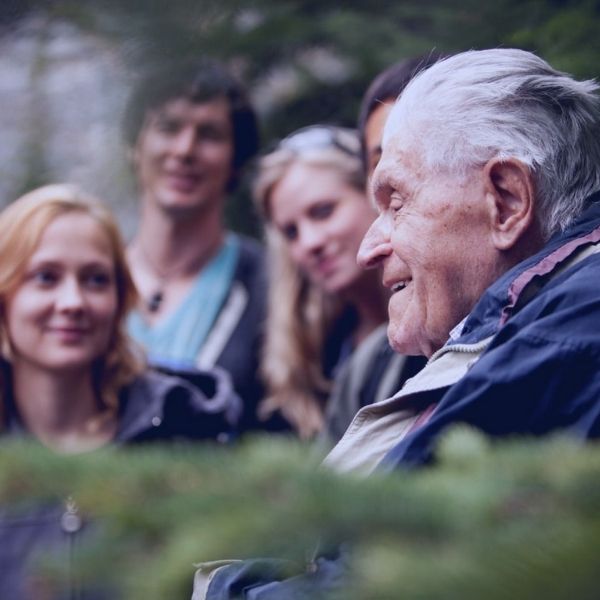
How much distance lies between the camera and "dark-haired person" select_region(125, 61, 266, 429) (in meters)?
4.71

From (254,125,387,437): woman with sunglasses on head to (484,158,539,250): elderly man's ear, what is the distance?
168cm

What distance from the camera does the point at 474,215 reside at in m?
2.76

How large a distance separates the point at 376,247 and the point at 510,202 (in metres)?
0.39

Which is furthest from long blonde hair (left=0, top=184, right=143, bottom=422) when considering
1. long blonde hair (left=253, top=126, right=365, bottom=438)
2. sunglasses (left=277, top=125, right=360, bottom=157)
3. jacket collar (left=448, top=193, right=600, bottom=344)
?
jacket collar (left=448, top=193, right=600, bottom=344)

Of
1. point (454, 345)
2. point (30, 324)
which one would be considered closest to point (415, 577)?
point (454, 345)

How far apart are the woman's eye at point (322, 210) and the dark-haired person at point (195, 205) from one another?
18.0 inches

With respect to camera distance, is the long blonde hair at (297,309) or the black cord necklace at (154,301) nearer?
the long blonde hair at (297,309)

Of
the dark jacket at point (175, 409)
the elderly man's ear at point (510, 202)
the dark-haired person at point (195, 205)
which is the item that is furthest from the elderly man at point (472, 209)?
the dark-haired person at point (195, 205)

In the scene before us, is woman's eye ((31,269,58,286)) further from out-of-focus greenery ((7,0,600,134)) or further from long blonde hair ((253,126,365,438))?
out-of-focus greenery ((7,0,600,134))

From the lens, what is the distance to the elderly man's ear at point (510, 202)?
8.90 ft

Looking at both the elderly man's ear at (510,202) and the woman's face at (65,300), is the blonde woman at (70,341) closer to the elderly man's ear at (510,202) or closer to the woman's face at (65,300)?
the woman's face at (65,300)

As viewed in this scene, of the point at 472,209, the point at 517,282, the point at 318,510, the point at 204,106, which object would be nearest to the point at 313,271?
the point at 204,106

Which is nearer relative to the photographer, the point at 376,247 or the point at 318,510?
the point at 318,510

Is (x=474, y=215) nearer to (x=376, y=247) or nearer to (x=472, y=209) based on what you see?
(x=472, y=209)
